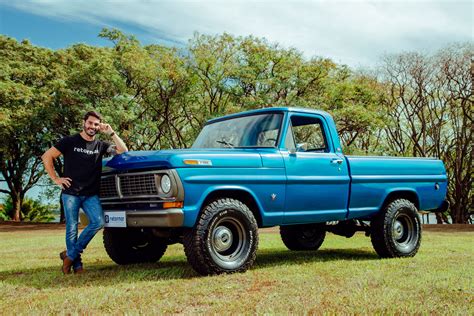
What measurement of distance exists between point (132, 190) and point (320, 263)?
3031 millimetres

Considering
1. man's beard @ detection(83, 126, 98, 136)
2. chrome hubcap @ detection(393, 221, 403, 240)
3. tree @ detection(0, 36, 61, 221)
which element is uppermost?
tree @ detection(0, 36, 61, 221)

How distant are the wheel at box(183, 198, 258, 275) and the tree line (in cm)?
1871

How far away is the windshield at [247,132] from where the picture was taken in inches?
289

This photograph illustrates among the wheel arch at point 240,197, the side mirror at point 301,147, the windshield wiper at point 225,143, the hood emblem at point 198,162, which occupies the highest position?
the windshield wiper at point 225,143

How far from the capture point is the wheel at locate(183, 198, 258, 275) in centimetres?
630

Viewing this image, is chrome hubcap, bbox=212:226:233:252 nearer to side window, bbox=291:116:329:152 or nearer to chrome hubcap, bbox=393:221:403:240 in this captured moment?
side window, bbox=291:116:329:152

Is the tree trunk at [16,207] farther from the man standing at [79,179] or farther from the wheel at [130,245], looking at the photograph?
the man standing at [79,179]

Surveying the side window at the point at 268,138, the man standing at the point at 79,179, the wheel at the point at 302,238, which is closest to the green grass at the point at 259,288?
the man standing at the point at 79,179

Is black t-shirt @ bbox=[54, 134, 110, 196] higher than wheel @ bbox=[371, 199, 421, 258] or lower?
higher

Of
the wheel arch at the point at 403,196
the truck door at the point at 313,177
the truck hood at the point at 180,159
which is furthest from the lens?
the wheel arch at the point at 403,196

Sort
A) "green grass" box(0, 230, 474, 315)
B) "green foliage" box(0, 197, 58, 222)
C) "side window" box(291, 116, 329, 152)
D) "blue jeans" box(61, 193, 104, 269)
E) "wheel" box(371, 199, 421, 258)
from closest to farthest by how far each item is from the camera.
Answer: "green grass" box(0, 230, 474, 315), "blue jeans" box(61, 193, 104, 269), "side window" box(291, 116, 329, 152), "wheel" box(371, 199, 421, 258), "green foliage" box(0, 197, 58, 222)

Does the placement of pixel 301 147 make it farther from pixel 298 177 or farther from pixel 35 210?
pixel 35 210

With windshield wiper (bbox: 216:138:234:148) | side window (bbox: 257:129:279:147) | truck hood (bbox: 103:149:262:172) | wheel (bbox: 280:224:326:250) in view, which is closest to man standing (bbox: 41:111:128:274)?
truck hood (bbox: 103:149:262:172)

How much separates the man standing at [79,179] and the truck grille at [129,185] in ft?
0.43
